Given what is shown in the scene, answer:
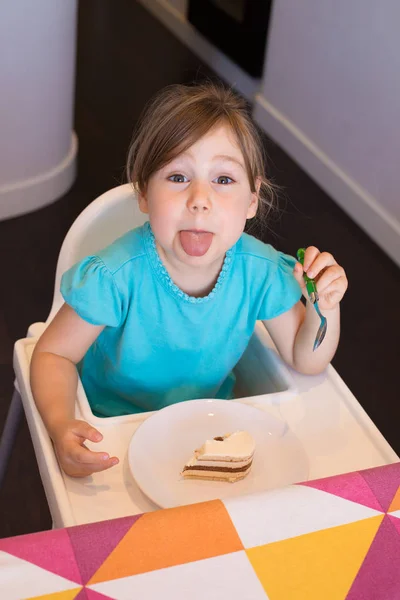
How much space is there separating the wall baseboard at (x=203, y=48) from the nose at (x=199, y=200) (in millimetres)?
2945

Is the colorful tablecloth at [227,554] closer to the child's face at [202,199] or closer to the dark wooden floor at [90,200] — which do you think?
the child's face at [202,199]

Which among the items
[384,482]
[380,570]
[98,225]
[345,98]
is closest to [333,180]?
[345,98]

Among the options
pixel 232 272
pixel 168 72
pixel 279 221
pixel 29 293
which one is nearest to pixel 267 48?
pixel 168 72

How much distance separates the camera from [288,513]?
0.81m

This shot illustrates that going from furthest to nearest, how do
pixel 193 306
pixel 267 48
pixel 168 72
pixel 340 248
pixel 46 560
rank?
pixel 168 72, pixel 267 48, pixel 340 248, pixel 193 306, pixel 46 560

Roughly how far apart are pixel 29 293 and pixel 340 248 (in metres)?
1.22

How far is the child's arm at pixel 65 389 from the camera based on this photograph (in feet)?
3.12

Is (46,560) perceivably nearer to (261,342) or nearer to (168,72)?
(261,342)

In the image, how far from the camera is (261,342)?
1291 mm

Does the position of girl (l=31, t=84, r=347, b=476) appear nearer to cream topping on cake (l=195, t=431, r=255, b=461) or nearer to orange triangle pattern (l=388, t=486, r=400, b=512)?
cream topping on cake (l=195, t=431, r=255, b=461)

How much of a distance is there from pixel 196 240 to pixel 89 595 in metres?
0.53

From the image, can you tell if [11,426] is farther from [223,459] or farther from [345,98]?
[345,98]

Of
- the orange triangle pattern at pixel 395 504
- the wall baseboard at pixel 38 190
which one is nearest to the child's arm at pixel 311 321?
the orange triangle pattern at pixel 395 504

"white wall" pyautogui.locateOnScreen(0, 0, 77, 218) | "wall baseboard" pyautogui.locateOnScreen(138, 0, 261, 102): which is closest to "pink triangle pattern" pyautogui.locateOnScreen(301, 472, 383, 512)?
"white wall" pyautogui.locateOnScreen(0, 0, 77, 218)
